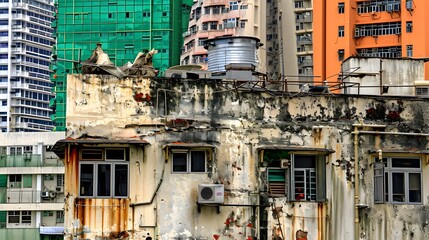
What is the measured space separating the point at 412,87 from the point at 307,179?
420cm

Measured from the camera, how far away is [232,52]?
22.3m

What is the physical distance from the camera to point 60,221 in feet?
194

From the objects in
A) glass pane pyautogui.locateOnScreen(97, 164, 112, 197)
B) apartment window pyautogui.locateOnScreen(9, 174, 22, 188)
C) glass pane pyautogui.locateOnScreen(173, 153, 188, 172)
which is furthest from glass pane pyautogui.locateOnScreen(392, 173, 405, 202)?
apartment window pyautogui.locateOnScreen(9, 174, 22, 188)

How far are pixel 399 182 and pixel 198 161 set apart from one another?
16.1ft

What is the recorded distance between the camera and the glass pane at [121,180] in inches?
746

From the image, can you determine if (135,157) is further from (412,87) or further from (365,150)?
(412,87)

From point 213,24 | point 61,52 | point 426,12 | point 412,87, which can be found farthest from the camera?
point 61,52

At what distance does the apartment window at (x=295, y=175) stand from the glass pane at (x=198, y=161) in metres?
1.46

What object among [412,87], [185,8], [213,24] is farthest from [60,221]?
[412,87]

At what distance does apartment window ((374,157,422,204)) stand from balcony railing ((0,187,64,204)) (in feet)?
139

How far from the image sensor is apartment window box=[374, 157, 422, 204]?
2000cm

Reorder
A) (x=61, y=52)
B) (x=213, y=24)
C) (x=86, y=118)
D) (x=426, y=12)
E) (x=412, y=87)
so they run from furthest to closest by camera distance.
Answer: (x=61, y=52)
(x=213, y=24)
(x=426, y=12)
(x=412, y=87)
(x=86, y=118)

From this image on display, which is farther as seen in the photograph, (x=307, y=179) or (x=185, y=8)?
(x=185, y=8)

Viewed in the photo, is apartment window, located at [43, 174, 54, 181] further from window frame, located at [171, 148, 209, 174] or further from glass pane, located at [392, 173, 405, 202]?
glass pane, located at [392, 173, 405, 202]
